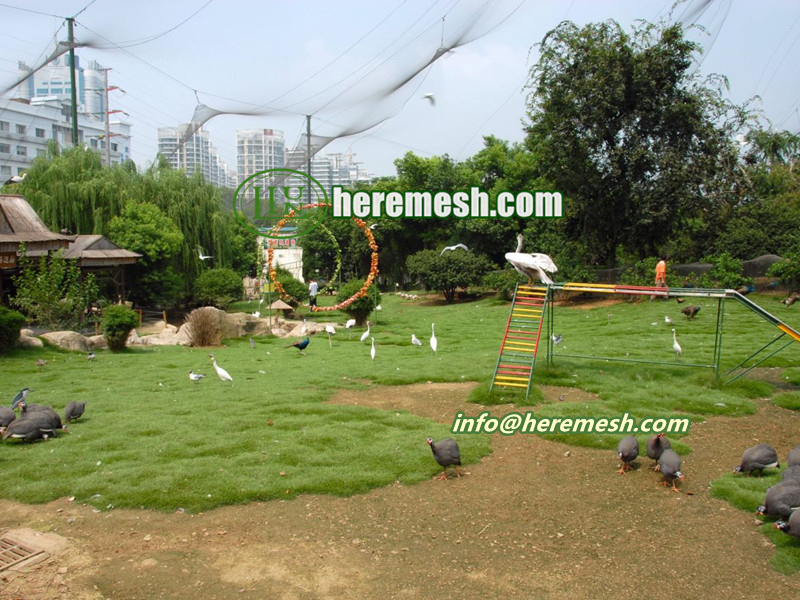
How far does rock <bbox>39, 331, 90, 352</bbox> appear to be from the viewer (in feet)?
54.3

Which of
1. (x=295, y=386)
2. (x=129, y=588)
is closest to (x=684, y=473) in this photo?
(x=129, y=588)

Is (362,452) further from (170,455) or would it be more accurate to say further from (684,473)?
(684,473)

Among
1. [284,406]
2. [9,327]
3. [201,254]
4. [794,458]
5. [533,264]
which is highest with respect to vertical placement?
[201,254]

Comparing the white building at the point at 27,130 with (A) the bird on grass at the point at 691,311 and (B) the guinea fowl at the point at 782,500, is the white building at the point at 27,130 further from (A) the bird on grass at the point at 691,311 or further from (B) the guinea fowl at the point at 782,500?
(B) the guinea fowl at the point at 782,500

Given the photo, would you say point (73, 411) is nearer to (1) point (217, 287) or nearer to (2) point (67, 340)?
(2) point (67, 340)

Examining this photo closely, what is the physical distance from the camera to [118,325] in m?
16.6

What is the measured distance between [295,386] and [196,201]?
64.3ft

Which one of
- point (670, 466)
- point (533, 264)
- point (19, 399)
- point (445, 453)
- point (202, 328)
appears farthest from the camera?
point (202, 328)

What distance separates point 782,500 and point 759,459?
1374 millimetres

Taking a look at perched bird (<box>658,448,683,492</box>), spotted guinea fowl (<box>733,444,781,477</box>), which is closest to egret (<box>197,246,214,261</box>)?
perched bird (<box>658,448,683,492</box>)

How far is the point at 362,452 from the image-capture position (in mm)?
7926

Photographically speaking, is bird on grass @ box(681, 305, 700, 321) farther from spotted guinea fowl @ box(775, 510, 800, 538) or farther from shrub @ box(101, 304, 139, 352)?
shrub @ box(101, 304, 139, 352)

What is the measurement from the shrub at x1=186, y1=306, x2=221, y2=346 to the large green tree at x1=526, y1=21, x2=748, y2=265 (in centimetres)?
1345

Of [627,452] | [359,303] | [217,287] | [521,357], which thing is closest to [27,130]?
A: [217,287]
